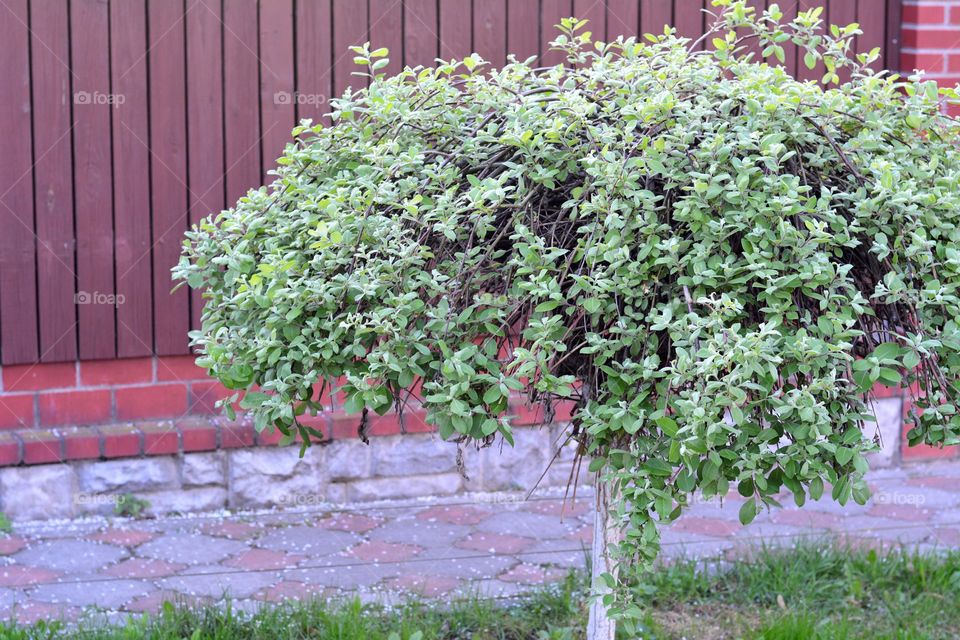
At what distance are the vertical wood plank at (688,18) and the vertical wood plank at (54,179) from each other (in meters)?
2.68

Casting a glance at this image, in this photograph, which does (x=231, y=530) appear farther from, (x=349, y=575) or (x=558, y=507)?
(x=558, y=507)

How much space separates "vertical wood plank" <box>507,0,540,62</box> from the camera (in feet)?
17.6

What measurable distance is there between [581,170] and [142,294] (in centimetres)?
285

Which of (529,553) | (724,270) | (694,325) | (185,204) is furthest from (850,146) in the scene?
(185,204)

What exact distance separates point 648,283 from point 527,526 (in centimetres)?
274

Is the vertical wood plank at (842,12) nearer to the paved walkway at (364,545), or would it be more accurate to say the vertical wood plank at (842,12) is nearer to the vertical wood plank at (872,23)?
the vertical wood plank at (872,23)

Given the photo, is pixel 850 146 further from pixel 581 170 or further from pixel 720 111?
pixel 581 170

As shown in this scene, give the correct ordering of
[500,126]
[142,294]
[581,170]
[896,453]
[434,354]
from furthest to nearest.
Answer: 1. [896,453]
2. [142,294]
3. [500,126]
4. [581,170]
5. [434,354]

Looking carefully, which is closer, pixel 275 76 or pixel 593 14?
pixel 275 76

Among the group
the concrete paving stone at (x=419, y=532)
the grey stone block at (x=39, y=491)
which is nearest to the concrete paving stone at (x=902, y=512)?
the concrete paving stone at (x=419, y=532)

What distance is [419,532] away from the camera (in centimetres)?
494

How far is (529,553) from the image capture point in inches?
183

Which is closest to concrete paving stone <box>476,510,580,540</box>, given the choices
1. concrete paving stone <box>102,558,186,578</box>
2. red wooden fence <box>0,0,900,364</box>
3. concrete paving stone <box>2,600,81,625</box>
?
concrete paving stone <box>102,558,186,578</box>

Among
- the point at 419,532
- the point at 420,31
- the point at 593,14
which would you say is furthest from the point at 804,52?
the point at 419,532
